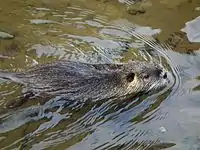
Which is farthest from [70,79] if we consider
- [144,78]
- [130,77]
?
[144,78]

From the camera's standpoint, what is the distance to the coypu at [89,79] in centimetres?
488

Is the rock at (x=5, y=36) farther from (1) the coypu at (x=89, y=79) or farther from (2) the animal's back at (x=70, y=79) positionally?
(2) the animal's back at (x=70, y=79)

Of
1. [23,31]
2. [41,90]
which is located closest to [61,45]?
[23,31]

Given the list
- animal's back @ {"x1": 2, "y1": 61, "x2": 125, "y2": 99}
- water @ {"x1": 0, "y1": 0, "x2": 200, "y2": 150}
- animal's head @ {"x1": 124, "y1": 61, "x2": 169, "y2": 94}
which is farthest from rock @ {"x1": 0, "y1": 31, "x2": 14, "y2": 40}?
animal's head @ {"x1": 124, "y1": 61, "x2": 169, "y2": 94}

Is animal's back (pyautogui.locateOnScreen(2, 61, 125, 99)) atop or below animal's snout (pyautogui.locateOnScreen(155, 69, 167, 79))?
below

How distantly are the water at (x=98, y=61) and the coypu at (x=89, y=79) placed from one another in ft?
0.33

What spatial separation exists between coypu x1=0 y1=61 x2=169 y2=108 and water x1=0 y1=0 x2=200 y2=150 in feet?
0.33

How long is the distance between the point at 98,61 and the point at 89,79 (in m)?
0.61

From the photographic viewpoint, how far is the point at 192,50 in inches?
231

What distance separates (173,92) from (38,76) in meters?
1.30

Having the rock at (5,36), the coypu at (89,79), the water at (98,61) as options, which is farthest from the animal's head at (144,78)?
the rock at (5,36)

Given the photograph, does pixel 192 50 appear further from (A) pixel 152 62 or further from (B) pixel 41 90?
(B) pixel 41 90

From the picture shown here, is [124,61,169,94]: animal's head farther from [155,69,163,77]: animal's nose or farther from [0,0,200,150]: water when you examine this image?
[0,0,200,150]: water

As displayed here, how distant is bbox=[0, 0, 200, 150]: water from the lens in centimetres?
454
